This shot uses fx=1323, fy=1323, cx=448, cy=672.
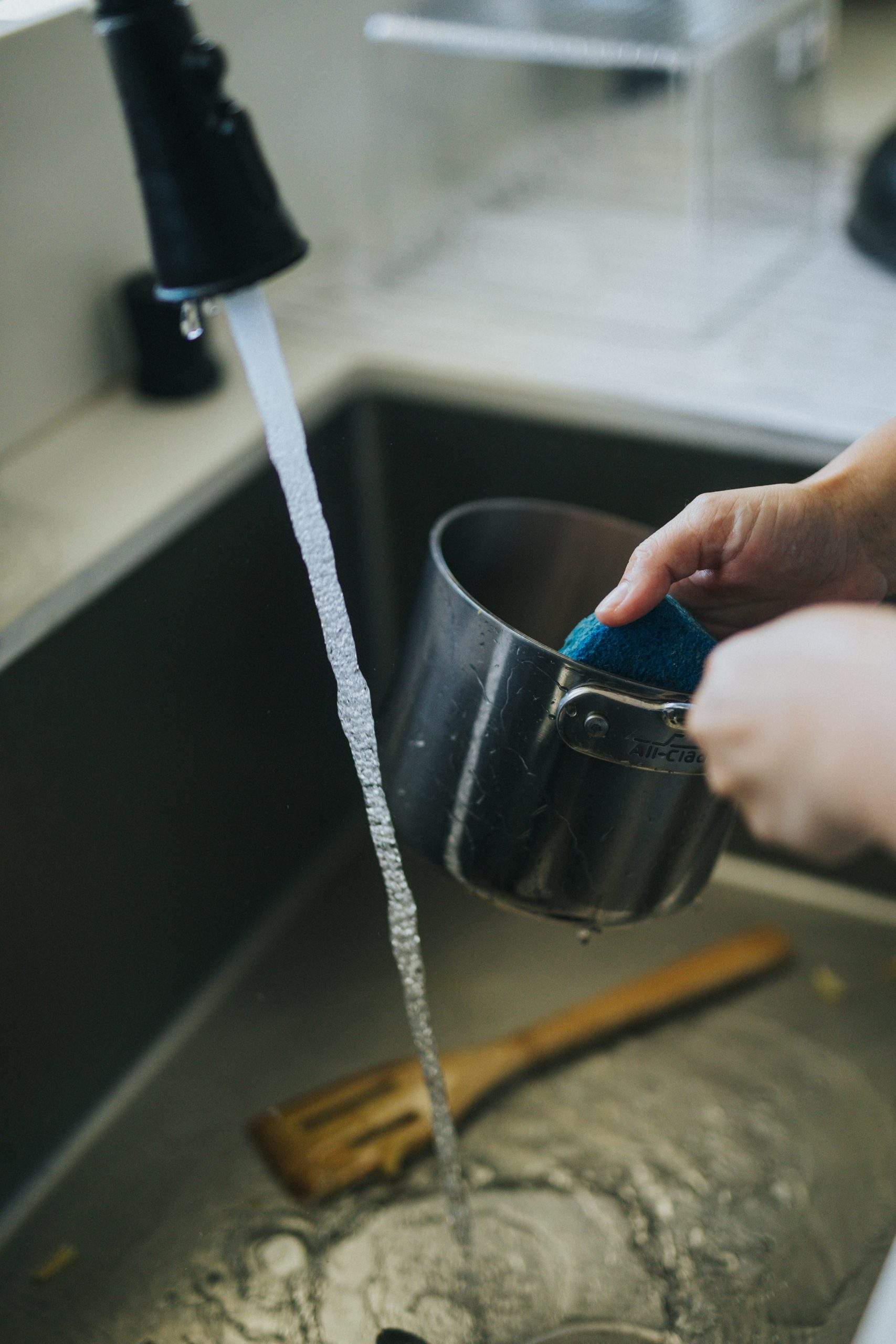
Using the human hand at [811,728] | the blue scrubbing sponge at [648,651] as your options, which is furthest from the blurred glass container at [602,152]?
the human hand at [811,728]

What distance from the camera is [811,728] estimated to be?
39cm

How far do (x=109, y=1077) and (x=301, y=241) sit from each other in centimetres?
49

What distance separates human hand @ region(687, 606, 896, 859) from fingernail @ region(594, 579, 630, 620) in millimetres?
134

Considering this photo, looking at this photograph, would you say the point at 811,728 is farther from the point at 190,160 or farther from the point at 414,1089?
the point at 414,1089

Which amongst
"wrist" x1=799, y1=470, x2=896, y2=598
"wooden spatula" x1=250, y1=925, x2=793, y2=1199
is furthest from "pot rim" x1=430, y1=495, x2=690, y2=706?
"wooden spatula" x1=250, y1=925, x2=793, y2=1199

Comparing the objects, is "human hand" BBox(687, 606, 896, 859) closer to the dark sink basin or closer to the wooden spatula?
the dark sink basin

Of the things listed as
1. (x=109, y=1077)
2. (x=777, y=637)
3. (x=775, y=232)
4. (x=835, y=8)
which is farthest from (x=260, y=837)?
(x=835, y=8)

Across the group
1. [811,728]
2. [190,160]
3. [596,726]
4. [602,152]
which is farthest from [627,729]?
[602,152]

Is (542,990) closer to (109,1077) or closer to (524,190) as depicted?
(109,1077)

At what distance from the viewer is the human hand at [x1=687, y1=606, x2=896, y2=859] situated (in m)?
0.38

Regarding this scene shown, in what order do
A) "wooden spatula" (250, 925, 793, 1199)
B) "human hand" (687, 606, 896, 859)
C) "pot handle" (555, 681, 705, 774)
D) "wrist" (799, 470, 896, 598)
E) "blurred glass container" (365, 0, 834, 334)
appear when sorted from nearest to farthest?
1. "human hand" (687, 606, 896, 859)
2. "pot handle" (555, 681, 705, 774)
3. "wrist" (799, 470, 896, 598)
4. "wooden spatula" (250, 925, 793, 1199)
5. "blurred glass container" (365, 0, 834, 334)

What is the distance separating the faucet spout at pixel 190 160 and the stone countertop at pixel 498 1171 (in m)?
0.30

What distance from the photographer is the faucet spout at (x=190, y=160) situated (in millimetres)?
550

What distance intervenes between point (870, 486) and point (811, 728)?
0.94 feet
